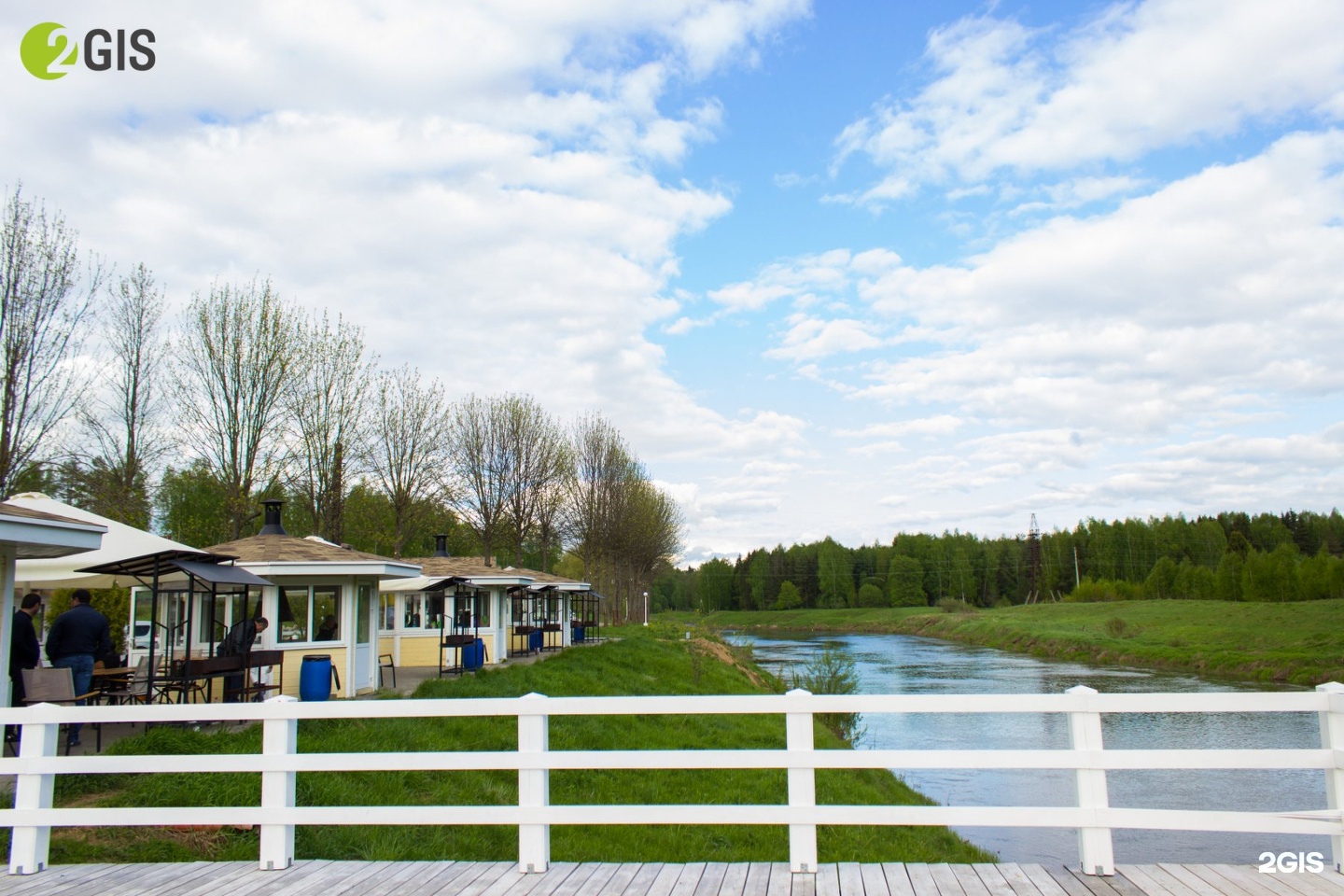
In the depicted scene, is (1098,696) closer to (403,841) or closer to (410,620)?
(403,841)

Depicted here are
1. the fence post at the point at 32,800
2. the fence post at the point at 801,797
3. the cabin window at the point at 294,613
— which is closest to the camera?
the fence post at the point at 801,797

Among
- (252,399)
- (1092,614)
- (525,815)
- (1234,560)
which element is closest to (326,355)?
(252,399)

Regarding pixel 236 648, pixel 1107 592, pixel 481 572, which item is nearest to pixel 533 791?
pixel 236 648

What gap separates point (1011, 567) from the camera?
107m

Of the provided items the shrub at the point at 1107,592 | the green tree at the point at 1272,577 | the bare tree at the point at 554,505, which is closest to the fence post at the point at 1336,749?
the bare tree at the point at 554,505

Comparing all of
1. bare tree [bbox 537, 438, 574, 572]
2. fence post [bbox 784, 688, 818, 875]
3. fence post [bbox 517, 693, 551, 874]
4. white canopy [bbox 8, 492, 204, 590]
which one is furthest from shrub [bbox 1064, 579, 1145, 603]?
fence post [bbox 517, 693, 551, 874]

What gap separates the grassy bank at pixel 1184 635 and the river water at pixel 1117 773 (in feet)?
8.63

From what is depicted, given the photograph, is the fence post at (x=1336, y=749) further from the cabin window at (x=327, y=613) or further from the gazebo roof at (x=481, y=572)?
the gazebo roof at (x=481, y=572)

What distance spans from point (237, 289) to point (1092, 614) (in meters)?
50.9

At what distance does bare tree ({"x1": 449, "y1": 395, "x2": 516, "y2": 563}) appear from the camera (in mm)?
36250

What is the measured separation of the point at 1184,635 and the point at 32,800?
→ 45915 millimetres

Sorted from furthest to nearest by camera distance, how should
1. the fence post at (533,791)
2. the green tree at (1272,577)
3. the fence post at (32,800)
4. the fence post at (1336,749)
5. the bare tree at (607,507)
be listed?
the green tree at (1272,577) < the bare tree at (607,507) < the fence post at (32,800) < the fence post at (533,791) < the fence post at (1336,749)

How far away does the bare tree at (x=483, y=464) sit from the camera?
119ft

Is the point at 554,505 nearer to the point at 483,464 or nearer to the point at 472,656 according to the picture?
the point at 483,464
